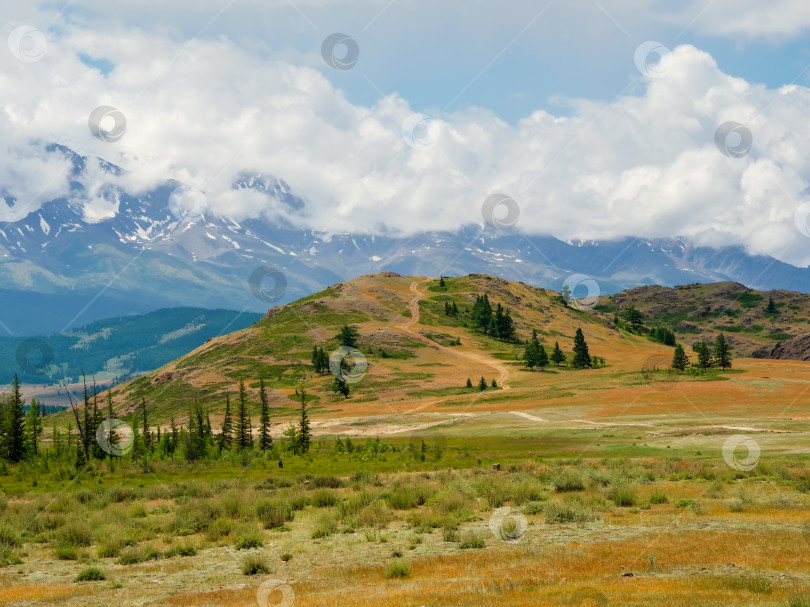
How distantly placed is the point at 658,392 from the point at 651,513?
75.1 meters

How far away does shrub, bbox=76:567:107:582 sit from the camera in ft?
66.9

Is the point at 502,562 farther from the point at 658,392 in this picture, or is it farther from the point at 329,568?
the point at 658,392

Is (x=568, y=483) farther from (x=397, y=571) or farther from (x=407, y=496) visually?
(x=397, y=571)

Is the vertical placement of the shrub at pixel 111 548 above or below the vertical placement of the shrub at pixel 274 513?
above

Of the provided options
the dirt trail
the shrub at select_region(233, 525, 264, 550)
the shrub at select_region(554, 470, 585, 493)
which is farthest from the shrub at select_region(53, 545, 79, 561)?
the dirt trail

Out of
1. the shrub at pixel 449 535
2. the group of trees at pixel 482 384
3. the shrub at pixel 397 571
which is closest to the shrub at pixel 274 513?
the shrub at pixel 449 535

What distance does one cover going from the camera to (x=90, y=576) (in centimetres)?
2055

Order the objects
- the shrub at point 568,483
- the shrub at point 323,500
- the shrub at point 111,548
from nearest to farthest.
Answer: the shrub at point 111,548, the shrub at point 568,483, the shrub at point 323,500

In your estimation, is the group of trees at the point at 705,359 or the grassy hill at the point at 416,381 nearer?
the grassy hill at the point at 416,381

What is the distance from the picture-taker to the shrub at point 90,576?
66.9 feet

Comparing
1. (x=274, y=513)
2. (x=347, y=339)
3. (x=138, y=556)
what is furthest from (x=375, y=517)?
(x=347, y=339)

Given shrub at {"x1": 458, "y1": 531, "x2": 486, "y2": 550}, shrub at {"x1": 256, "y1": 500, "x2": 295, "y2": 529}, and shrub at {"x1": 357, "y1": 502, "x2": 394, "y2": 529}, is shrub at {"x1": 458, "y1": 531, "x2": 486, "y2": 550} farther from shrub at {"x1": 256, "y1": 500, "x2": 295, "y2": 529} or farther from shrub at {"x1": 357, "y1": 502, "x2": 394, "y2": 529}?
shrub at {"x1": 256, "y1": 500, "x2": 295, "y2": 529}

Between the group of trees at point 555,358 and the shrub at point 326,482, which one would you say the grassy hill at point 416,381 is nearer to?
the group of trees at point 555,358

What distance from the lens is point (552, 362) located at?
520ft
